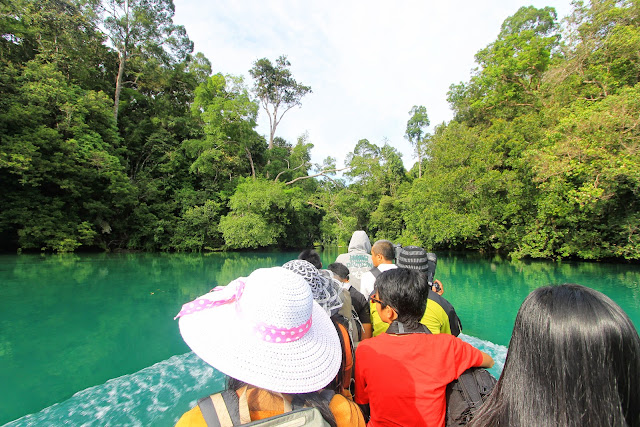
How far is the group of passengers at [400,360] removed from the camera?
600 mm

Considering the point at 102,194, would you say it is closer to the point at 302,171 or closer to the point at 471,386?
the point at 302,171

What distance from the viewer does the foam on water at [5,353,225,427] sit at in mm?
2857

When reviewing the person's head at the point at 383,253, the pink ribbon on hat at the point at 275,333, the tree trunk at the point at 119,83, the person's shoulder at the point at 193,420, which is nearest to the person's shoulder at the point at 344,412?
the pink ribbon on hat at the point at 275,333

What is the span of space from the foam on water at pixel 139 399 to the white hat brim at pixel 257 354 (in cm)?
264

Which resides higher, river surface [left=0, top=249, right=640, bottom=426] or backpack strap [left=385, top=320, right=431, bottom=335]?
backpack strap [left=385, top=320, right=431, bottom=335]

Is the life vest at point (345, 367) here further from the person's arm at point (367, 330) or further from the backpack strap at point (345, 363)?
the person's arm at point (367, 330)

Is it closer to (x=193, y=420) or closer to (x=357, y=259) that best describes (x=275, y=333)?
(x=193, y=420)

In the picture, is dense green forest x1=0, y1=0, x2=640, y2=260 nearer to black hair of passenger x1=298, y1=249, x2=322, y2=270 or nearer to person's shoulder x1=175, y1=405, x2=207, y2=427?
black hair of passenger x1=298, y1=249, x2=322, y2=270

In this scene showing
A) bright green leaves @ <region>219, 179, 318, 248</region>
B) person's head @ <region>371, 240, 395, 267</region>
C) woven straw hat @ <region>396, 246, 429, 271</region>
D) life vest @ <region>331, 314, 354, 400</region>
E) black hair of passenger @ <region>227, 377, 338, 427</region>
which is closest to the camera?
black hair of passenger @ <region>227, 377, 338, 427</region>

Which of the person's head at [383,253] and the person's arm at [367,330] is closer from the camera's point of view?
the person's arm at [367,330]

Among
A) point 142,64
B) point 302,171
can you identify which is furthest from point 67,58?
point 302,171

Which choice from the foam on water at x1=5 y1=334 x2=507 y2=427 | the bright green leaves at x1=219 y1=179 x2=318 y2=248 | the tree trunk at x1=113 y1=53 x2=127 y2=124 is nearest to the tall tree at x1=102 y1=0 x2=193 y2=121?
the tree trunk at x1=113 y1=53 x2=127 y2=124

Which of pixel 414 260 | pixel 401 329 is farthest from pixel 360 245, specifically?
pixel 401 329

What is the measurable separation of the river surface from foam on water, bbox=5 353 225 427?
1 cm
